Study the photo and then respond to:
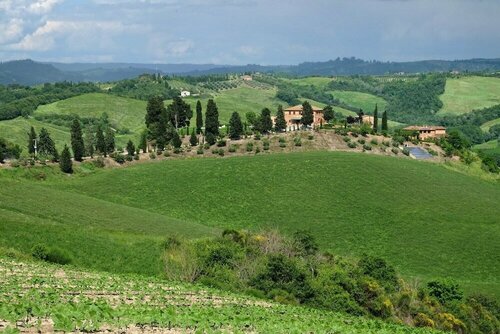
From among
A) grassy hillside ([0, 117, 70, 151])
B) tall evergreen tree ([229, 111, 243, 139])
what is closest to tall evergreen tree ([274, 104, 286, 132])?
tall evergreen tree ([229, 111, 243, 139])

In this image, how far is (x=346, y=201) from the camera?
309 feet

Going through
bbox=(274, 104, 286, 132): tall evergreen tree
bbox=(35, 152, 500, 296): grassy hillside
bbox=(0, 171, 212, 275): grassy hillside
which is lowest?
bbox=(35, 152, 500, 296): grassy hillside

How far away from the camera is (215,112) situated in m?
126

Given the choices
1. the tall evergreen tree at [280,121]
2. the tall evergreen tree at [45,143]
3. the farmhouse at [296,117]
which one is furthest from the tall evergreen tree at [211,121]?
the farmhouse at [296,117]

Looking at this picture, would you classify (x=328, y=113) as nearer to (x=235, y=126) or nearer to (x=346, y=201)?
(x=235, y=126)

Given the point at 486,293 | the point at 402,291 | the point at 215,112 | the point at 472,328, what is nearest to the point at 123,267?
the point at 402,291

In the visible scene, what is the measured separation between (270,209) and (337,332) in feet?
198

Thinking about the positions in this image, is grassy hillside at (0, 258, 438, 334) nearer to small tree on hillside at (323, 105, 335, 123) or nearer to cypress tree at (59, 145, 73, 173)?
cypress tree at (59, 145, 73, 173)

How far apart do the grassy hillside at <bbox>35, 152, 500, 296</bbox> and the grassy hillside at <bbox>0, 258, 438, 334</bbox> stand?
3696cm

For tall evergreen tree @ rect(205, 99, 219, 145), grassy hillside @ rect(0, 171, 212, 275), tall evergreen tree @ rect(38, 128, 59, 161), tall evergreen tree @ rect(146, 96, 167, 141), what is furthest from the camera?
tall evergreen tree @ rect(38, 128, 59, 161)

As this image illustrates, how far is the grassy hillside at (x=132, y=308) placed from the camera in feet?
83.3

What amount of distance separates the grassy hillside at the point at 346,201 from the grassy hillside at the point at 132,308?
3696 centimetres

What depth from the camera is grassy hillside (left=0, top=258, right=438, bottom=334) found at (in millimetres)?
25391

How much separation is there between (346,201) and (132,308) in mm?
67460
